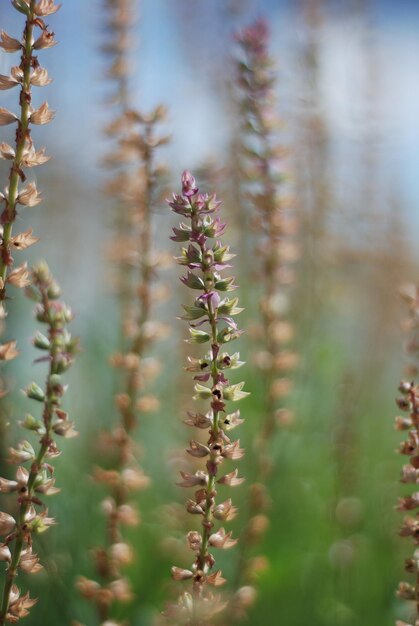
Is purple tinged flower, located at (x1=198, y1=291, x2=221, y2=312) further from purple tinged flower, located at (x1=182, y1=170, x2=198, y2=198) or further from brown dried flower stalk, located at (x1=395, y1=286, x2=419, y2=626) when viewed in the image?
brown dried flower stalk, located at (x1=395, y1=286, x2=419, y2=626)

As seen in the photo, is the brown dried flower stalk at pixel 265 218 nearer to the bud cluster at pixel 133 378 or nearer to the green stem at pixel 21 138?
the bud cluster at pixel 133 378

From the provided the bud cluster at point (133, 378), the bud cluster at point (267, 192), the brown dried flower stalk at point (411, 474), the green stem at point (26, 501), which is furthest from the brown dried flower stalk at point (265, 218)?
the green stem at point (26, 501)

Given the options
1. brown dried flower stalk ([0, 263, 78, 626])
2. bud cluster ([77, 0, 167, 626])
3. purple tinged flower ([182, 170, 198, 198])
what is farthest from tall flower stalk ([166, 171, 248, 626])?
bud cluster ([77, 0, 167, 626])

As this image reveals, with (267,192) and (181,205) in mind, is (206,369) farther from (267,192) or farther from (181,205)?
(267,192)

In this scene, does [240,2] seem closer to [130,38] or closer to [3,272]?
[130,38]

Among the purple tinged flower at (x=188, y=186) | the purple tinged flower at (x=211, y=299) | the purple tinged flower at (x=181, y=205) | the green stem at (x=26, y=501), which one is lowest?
the green stem at (x=26, y=501)

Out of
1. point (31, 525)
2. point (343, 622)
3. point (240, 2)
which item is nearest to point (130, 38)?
point (240, 2)
